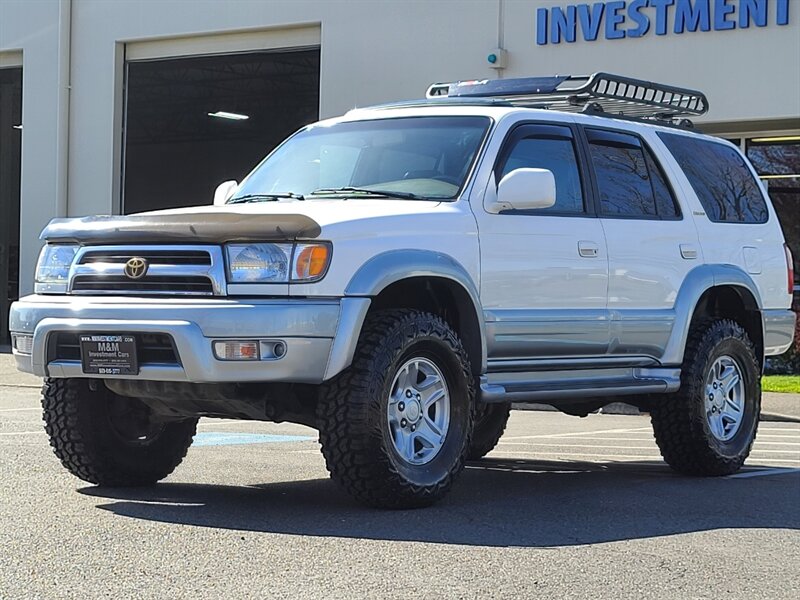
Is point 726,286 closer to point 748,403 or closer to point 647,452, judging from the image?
point 748,403

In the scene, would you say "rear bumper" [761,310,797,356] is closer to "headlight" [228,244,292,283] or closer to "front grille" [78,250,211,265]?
"headlight" [228,244,292,283]

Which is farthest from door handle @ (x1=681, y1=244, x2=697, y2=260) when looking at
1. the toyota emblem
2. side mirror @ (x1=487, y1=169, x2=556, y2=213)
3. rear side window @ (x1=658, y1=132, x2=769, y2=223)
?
the toyota emblem

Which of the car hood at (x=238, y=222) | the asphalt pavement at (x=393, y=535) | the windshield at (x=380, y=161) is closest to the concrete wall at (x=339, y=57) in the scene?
the asphalt pavement at (x=393, y=535)

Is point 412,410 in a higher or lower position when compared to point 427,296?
lower

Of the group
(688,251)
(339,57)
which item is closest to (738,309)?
(688,251)

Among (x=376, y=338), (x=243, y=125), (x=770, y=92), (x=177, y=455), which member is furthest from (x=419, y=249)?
(x=243, y=125)

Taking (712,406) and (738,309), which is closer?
(712,406)

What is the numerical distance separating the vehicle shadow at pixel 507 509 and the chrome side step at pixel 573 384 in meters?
0.52

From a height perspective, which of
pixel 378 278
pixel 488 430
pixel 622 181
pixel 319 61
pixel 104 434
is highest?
pixel 319 61

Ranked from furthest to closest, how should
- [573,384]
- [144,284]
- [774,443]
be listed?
[774,443]
[573,384]
[144,284]

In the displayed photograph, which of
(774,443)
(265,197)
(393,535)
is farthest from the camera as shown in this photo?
(774,443)

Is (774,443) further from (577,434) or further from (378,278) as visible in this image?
(378,278)

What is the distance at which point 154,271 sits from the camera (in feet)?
22.5

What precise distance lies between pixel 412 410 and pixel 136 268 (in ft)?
4.82
